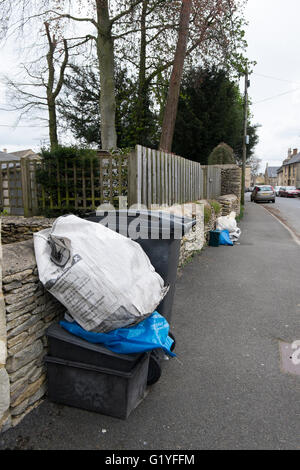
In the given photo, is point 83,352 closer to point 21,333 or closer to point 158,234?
point 21,333

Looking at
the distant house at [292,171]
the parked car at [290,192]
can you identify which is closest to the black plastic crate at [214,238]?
the parked car at [290,192]

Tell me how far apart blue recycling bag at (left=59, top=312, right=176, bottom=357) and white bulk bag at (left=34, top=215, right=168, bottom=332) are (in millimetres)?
55

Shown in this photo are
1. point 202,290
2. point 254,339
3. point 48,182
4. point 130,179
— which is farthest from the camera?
point 48,182

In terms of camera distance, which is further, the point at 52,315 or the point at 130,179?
the point at 130,179

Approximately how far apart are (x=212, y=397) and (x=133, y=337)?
2.92 ft

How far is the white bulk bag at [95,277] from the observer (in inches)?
82.2

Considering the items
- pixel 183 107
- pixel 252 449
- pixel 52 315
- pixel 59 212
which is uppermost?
pixel 183 107

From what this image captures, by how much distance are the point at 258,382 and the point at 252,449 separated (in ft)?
2.44

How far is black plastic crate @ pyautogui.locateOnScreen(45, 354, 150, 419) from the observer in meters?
2.18

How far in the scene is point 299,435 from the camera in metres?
2.10

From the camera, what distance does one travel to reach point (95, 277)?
6.88 ft

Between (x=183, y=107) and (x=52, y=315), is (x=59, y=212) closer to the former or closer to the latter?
(x=52, y=315)

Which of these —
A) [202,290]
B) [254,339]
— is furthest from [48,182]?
[254,339]

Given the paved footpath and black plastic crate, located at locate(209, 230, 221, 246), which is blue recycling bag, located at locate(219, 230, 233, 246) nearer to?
black plastic crate, located at locate(209, 230, 221, 246)
